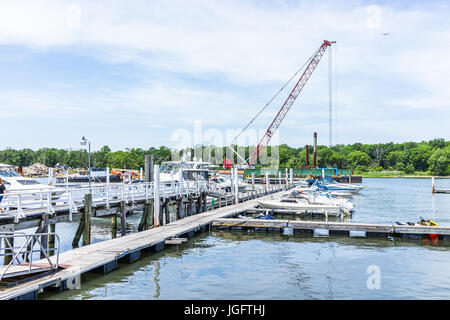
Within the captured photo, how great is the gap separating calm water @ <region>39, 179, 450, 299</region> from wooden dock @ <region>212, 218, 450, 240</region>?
0.66m

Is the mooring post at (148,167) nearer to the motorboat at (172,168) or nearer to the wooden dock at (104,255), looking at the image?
the wooden dock at (104,255)

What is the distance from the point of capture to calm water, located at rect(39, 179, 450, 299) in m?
14.4

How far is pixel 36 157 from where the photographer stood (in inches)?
7505

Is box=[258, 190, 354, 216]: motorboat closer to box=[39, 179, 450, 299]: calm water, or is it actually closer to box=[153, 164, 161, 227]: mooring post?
box=[39, 179, 450, 299]: calm water

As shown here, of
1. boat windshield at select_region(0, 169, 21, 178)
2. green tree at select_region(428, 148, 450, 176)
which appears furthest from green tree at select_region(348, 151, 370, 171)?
boat windshield at select_region(0, 169, 21, 178)

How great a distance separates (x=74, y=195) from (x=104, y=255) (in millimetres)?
8663

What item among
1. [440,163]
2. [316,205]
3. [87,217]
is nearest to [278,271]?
[87,217]

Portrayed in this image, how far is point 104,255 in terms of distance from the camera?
16484 millimetres
